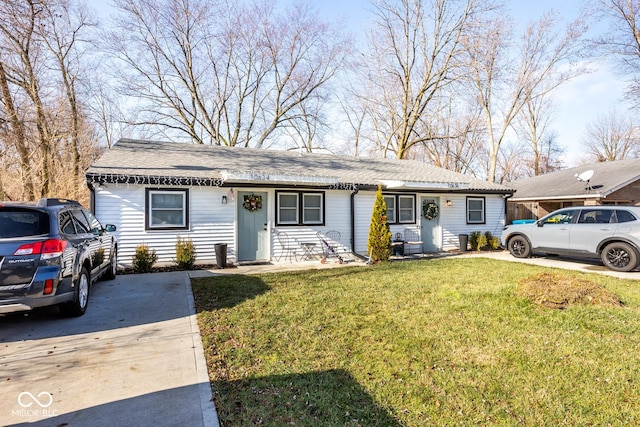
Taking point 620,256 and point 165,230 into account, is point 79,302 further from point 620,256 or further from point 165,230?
point 620,256

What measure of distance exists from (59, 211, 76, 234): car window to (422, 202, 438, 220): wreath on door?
1051 centimetres

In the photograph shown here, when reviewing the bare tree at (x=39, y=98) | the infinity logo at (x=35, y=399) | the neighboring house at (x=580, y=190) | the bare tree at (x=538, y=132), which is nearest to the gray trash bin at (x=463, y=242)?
the neighboring house at (x=580, y=190)

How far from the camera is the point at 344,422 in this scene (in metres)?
2.40

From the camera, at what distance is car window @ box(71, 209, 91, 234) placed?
520cm

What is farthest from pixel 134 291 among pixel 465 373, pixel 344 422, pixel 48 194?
pixel 48 194

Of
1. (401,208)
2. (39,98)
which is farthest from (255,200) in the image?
(39,98)

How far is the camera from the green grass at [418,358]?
2537 millimetres

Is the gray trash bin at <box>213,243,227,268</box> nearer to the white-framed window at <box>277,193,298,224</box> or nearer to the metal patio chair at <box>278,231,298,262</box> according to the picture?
the metal patio chair at <box>278,231,298,262</box>

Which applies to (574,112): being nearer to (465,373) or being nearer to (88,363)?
(465,373)

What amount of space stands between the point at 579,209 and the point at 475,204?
4.17 m

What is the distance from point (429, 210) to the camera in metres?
12.3

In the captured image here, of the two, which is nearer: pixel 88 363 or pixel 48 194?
pixel 88 363

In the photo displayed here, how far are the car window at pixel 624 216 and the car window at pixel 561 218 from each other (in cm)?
98

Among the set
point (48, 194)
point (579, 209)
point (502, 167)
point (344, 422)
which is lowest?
point (344, 422)
